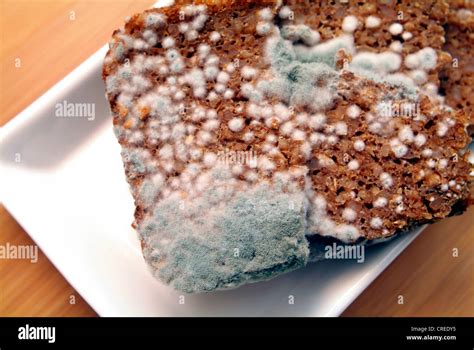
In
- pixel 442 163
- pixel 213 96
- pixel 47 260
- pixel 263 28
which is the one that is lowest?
pixel 47 260

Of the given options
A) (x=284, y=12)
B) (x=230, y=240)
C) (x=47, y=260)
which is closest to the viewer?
(x=230, y=240)

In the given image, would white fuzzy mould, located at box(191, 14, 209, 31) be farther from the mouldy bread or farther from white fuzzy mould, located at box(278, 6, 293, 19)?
white fuzzy mould, located at box(278, 6, 293, 19)

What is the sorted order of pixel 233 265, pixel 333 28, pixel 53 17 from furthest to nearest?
1. pixel 53 17
2. pixel 333 28
3. pixel 233 265

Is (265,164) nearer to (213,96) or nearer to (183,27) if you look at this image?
(213,96)

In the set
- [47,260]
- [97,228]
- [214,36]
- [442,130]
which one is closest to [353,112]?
[442,130]

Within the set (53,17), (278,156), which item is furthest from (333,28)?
(53,17)
